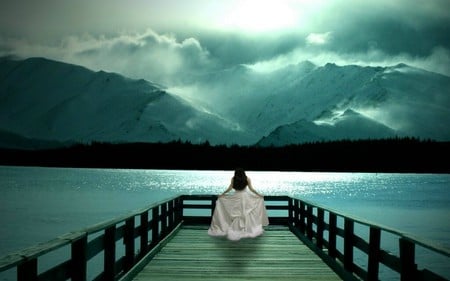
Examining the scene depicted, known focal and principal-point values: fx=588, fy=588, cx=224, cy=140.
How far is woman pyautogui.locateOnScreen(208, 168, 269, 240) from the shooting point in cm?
1499

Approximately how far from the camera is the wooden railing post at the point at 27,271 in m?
4.83

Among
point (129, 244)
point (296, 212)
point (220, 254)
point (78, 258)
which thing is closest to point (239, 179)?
point (220, 254)

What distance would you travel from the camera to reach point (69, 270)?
6.29m

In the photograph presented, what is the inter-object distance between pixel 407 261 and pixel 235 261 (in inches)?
205

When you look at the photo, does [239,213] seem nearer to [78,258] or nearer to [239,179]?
[239,179]

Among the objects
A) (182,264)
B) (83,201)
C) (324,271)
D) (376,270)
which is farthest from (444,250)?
(83,201)

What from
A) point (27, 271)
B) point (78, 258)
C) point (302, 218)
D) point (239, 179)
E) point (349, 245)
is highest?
point (239, 179)

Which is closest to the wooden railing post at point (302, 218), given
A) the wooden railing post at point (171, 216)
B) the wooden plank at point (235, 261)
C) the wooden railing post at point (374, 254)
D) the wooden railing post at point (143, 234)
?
the wooden plank at point (235, 261)

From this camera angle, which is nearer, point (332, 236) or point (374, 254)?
point (374, 254)

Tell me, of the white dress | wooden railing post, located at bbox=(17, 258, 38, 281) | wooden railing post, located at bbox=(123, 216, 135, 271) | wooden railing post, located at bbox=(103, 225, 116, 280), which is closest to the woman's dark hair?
the white dress

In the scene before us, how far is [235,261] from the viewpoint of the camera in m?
11.2

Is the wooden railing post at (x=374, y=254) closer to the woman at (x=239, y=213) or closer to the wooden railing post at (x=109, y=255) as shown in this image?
the wooden railing post at (x=109, y=255)

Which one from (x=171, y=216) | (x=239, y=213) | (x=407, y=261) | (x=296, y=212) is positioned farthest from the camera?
(x=296, y=212)

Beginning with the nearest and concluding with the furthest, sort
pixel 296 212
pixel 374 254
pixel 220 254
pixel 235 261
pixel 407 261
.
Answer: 1. pixel 407 261
2. pixel 374 254
3. pixel 235 261
4. pixel 220 254
5. pixel 296 212
